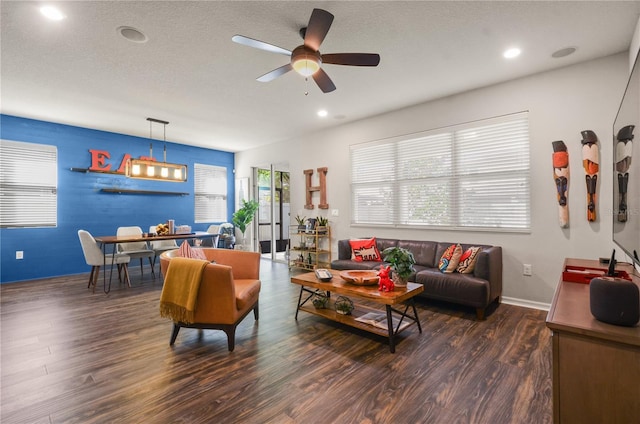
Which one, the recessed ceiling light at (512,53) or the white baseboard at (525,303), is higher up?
the recessed ceiling light at (512,53)

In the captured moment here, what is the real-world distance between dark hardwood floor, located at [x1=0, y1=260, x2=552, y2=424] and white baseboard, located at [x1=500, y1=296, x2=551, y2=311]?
0.53ft

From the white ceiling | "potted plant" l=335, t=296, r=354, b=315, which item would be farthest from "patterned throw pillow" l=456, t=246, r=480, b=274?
the white ceiling

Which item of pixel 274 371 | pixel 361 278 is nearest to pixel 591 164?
pixel 361 278

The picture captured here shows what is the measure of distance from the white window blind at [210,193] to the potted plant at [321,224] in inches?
132

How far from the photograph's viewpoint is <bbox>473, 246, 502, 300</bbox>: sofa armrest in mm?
3297

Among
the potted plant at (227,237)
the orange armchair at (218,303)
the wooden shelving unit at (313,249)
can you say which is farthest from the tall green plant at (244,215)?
the orange armchair at (218,303)

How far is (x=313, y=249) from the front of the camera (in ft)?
19.1

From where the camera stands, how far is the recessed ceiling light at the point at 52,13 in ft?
7.62

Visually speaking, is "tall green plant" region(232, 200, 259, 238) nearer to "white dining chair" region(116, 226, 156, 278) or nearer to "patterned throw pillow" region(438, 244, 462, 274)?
"white dining chair" region(116, 226, 156, 278)

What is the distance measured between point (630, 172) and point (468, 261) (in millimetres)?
2133

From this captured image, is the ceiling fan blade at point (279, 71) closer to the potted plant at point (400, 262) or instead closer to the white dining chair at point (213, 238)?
the potted plant at point (400, 262)

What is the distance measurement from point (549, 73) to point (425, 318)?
3170mm

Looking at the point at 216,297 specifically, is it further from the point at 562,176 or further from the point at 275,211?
the point at 275,211

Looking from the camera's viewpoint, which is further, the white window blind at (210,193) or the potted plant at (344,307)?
the white window blind at (210,193)
